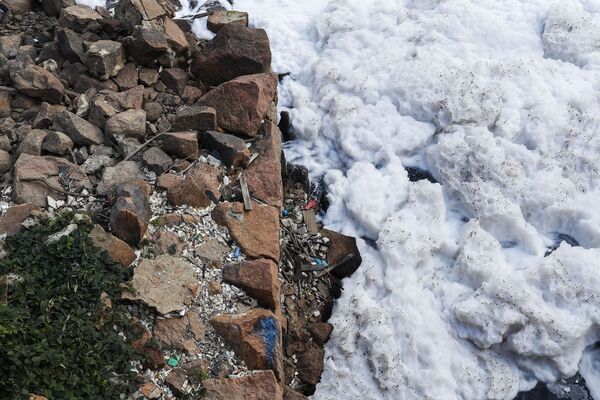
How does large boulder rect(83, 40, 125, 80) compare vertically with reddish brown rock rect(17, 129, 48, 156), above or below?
above

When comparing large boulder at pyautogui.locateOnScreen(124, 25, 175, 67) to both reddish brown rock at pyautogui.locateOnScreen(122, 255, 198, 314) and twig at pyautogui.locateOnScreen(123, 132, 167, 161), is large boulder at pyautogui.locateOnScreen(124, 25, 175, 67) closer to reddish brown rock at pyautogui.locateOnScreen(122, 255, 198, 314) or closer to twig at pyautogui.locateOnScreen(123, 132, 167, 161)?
twig at pyautogui.locateOnScreen(123, 132, 167, 161)

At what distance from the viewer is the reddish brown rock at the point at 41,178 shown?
11.0 feet

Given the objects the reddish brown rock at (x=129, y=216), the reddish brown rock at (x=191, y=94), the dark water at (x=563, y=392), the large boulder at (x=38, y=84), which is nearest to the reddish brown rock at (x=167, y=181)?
the reddish brown rock at (x=129, y=216)

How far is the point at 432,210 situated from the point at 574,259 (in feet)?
3.12

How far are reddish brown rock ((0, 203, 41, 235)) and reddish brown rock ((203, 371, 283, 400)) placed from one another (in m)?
1.36

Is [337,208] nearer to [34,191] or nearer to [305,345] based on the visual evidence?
[305,345]

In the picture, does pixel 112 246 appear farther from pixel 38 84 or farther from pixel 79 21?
pixel 79 21

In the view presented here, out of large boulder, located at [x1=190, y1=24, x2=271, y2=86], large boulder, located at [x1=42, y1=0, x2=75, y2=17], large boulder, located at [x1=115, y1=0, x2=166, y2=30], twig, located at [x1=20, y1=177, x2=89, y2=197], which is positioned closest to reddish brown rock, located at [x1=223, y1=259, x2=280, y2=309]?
twig, located at [x1=20, y1=177, x2=89, y2=197]

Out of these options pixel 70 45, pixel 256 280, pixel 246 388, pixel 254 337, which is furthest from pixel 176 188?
pixel 70 45

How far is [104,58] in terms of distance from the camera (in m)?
4.14

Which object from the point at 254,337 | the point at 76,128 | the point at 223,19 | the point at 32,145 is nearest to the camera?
the point at 254,337

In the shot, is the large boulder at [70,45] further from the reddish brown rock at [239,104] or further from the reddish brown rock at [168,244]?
the reddish brown rock at [168,244]

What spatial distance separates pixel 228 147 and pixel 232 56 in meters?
1.03

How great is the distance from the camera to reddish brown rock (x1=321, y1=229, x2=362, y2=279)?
385cm
